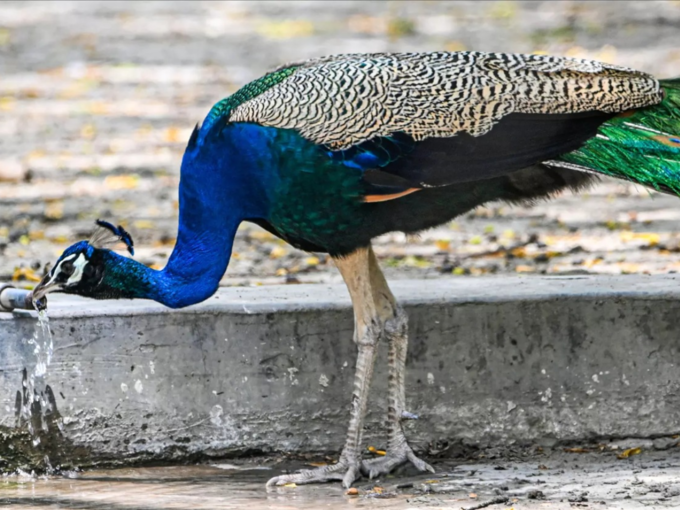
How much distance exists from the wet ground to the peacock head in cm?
62

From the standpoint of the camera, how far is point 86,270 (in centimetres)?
402

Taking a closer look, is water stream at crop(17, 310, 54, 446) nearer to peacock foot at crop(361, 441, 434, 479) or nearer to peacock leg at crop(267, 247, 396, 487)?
peacock leg at crop(267, 247, 396, 487)

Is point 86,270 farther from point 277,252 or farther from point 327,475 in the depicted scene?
point 277,252

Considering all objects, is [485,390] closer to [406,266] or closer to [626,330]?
[626,330]

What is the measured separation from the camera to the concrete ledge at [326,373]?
4.28 metres

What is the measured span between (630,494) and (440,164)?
1180mm

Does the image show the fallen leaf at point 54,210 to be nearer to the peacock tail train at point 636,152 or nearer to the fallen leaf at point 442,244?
the fallen leaf at point 442,244

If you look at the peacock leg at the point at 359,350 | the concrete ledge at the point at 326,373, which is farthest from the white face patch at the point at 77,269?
the peacock leg at the point at 359,350

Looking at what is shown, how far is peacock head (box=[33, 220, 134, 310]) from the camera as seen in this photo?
3998mm

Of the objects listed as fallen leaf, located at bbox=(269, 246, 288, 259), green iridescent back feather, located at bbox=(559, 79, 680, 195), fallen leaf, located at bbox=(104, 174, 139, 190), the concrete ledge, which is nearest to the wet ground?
the concrete ledge

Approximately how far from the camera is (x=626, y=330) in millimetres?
4344

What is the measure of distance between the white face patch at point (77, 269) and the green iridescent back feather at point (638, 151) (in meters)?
1.60

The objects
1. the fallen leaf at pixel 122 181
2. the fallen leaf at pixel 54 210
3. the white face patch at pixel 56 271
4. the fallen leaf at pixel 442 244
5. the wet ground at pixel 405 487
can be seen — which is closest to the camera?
the wet ground at pixel 405 487

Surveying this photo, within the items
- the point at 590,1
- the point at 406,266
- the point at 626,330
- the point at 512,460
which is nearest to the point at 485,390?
the point at 512,460
